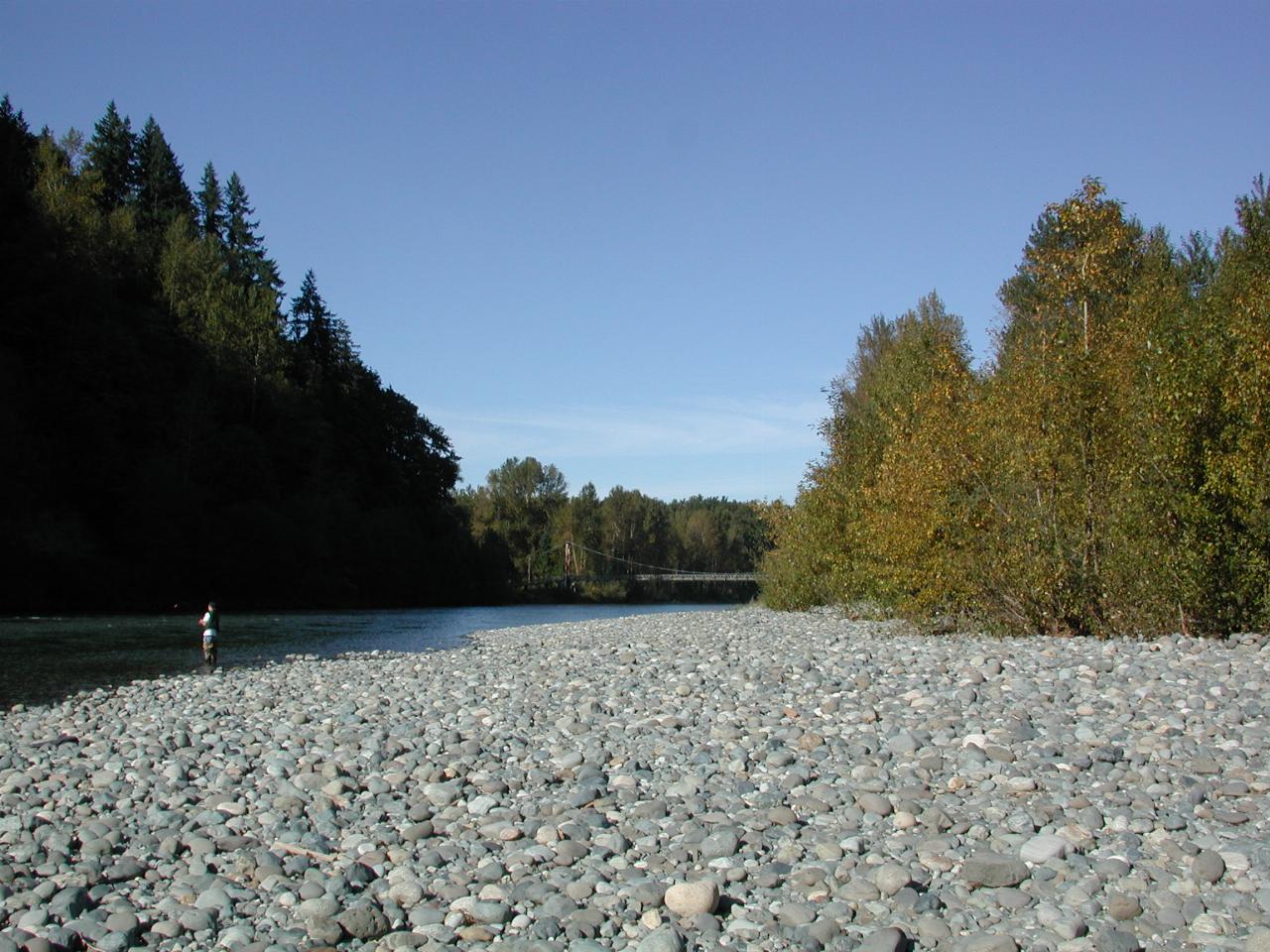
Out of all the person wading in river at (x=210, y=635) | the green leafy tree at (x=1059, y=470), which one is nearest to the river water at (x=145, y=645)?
the person wading in river at (x=210, y=635)

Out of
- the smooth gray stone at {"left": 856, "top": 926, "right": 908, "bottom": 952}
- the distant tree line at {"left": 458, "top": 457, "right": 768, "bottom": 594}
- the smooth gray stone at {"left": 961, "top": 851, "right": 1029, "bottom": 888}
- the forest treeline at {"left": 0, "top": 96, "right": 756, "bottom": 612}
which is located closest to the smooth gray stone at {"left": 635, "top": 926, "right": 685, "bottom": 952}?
the smooth gray stone at {"left": 856, "top": 926, "right": 908, "bottom": 952}

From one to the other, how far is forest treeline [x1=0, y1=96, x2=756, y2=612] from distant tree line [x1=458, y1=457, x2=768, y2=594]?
995 inches

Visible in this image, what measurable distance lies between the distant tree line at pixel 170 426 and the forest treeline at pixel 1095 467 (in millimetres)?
37232

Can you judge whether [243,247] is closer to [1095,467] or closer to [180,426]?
[180,426]

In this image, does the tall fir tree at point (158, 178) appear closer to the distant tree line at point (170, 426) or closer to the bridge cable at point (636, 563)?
the distant tree line at point (170, 426)

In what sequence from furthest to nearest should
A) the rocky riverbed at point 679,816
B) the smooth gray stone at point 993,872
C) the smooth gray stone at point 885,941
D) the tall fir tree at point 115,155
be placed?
the tall fir tree at point 115,155, the smooth gray stone at point 993,872, the rocky riverbed at point 679,816, the smooth gray stone at point 885,941

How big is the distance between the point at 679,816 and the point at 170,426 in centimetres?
5489

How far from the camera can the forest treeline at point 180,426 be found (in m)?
47.8

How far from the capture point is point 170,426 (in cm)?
5550

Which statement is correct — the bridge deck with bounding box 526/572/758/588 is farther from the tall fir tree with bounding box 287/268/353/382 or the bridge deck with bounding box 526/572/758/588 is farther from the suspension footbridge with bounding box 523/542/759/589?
the tall fir tree with bounding box 287/268/353/382

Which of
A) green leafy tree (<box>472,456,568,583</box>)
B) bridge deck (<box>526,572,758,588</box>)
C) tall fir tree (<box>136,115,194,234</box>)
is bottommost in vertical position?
bridge deck (<box>526,572,758,588</box>)

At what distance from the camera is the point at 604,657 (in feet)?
54.5

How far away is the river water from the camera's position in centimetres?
1861

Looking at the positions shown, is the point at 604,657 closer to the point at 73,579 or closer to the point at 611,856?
the point at 611,856
